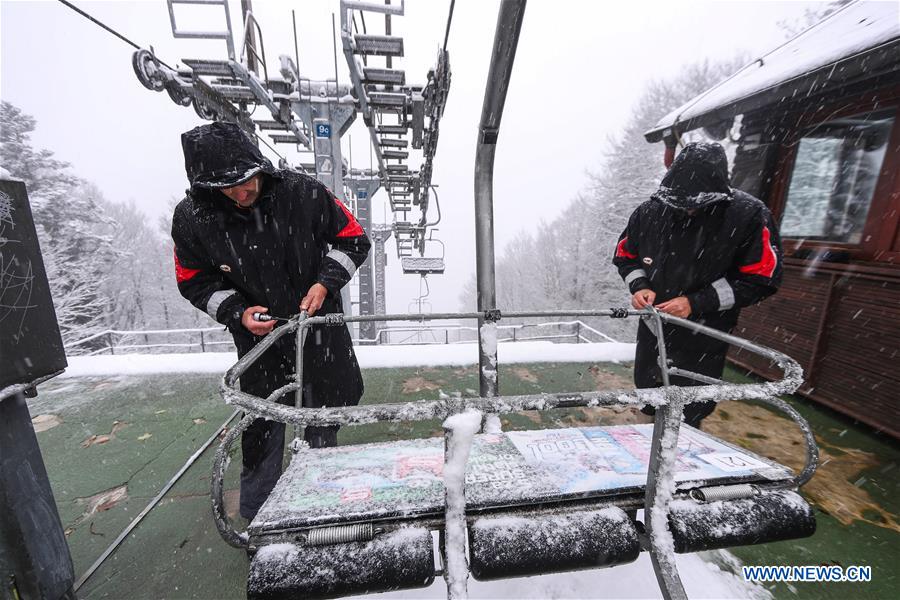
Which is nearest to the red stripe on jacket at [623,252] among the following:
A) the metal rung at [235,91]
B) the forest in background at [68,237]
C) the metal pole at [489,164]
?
the metal pole at [489,164]

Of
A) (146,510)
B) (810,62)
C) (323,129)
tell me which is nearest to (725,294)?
(810,62)

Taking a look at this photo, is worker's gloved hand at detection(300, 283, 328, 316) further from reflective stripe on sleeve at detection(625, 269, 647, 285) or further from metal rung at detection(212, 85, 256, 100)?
metal rung at detection(212, 85, 256, 100)

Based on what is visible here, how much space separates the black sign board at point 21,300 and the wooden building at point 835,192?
5422 mm

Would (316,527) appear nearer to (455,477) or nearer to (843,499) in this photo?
(455,477)

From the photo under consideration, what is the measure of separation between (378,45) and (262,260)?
10.6 feet

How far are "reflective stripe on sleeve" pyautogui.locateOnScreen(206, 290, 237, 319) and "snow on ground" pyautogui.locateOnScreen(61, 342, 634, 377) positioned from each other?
308 cm

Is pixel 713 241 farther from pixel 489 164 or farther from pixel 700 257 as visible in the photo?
pixel 489 164

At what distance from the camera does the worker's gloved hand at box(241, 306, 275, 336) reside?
1.80m

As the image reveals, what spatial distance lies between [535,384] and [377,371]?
209 centimetres

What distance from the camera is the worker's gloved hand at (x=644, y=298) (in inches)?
85.4

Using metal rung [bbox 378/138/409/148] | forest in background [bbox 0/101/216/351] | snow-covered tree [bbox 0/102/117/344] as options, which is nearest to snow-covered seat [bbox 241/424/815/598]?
metal rung [bbox 378/138/409/148]

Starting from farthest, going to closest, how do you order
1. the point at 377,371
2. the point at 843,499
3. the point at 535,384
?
the point at 377,371
the point at 535,384
the point at 843,499

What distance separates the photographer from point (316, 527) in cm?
111

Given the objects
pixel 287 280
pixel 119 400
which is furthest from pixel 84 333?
pixel 287 280
